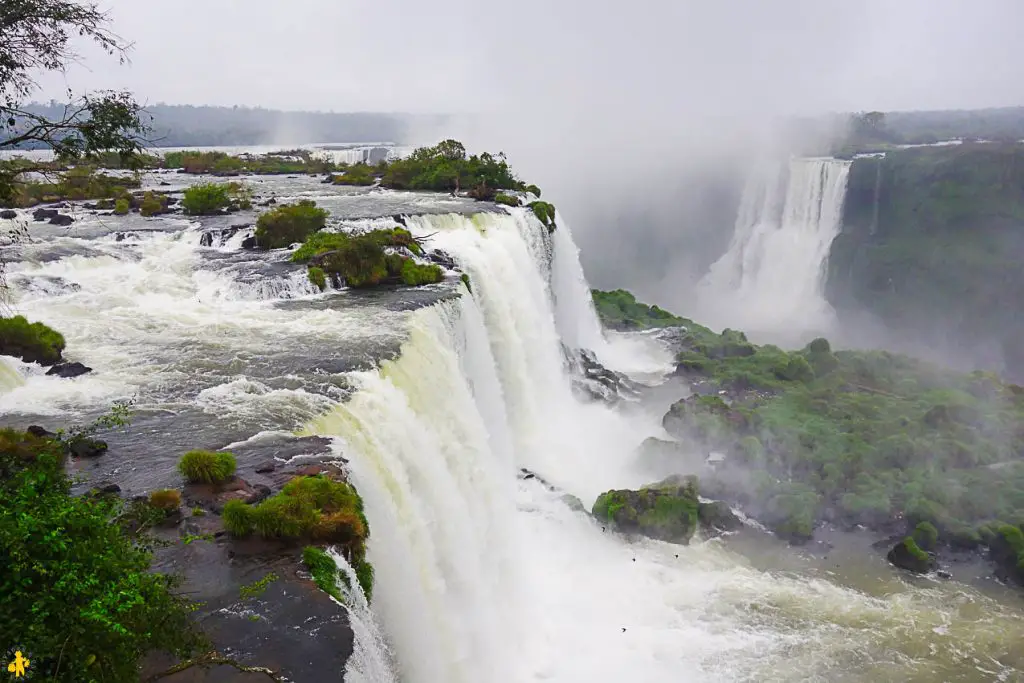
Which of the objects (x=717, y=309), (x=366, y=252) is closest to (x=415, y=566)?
(x=366, y=252)

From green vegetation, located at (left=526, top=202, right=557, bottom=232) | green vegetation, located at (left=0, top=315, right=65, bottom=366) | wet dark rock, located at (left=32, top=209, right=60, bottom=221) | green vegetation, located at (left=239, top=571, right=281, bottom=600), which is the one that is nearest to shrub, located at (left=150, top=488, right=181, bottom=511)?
green vegetation, located at (left=239, top=571, right=281, bottom=600)

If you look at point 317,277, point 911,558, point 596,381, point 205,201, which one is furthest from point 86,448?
point 596,381

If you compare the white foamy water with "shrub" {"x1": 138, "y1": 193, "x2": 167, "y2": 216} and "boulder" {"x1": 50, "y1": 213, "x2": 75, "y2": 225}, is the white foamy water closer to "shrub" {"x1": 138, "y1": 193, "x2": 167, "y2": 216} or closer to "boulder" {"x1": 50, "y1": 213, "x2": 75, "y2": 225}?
"shrub" {"x1": 138, "y1": 193, "x2": 167, "y2": 216}

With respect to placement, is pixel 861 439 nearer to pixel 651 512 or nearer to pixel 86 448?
pixel 651 512

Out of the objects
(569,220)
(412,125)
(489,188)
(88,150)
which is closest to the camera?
(88,150)

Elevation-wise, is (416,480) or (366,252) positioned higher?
(366,252)

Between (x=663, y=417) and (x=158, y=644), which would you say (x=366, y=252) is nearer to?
(x=663, y=417)

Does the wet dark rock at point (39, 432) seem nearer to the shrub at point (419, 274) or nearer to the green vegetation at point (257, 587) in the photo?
the green vegetation at point (257, 587)
